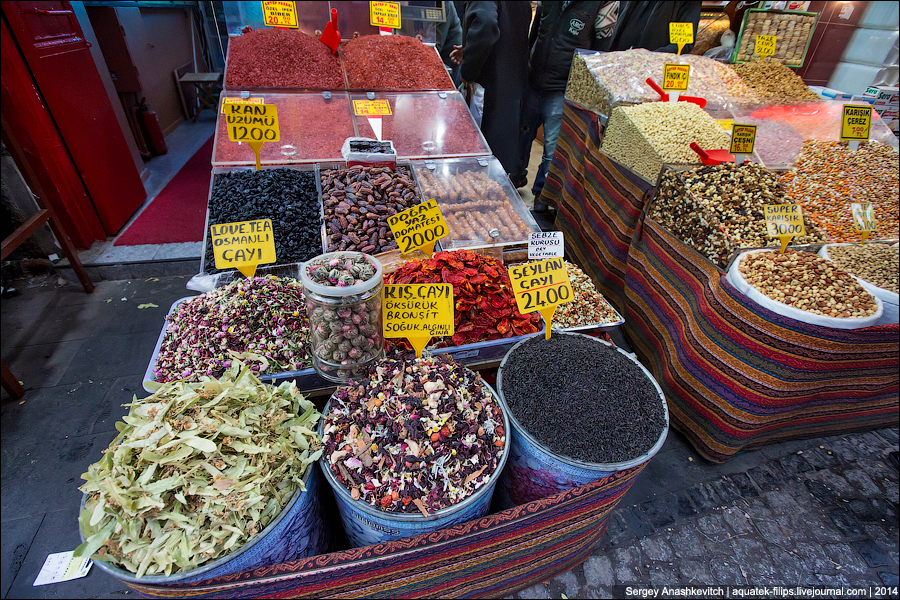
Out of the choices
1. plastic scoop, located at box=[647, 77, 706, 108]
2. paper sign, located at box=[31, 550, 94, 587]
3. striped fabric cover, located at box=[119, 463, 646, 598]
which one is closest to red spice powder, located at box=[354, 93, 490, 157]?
plastic scoop, located at box=[647, 77, 706, 108]

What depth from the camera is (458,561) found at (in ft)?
4.04

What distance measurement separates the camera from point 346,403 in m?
1.25

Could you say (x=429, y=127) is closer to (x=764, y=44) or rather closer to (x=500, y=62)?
(x=500, y=62)

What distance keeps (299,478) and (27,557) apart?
1326mm

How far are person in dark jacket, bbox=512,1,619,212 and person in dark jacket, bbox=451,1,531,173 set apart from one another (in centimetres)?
19

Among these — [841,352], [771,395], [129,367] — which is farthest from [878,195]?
[129,367]

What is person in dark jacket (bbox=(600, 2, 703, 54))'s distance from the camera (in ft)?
11.7

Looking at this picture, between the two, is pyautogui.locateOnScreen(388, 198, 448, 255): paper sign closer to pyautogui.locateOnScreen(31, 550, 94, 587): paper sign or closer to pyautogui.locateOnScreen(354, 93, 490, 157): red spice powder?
pyautogui.locateOnScreen(354, 93, 490, 157): red spice powder

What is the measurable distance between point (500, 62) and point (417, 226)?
106 inches

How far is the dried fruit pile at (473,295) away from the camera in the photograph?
5.12 feet

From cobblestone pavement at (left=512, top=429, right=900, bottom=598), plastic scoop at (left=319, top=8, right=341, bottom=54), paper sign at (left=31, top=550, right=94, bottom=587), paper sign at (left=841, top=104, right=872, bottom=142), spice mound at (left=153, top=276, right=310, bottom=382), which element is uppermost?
plastic scoop at (left=319, top=8, right=341, bottom=54)

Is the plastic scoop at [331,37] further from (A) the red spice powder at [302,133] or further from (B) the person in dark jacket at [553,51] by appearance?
(B) the person in dark jacket at [553,51]

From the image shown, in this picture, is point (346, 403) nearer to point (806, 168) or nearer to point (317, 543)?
point (317, 543)

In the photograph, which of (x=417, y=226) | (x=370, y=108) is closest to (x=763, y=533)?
(x=417, y=226)
